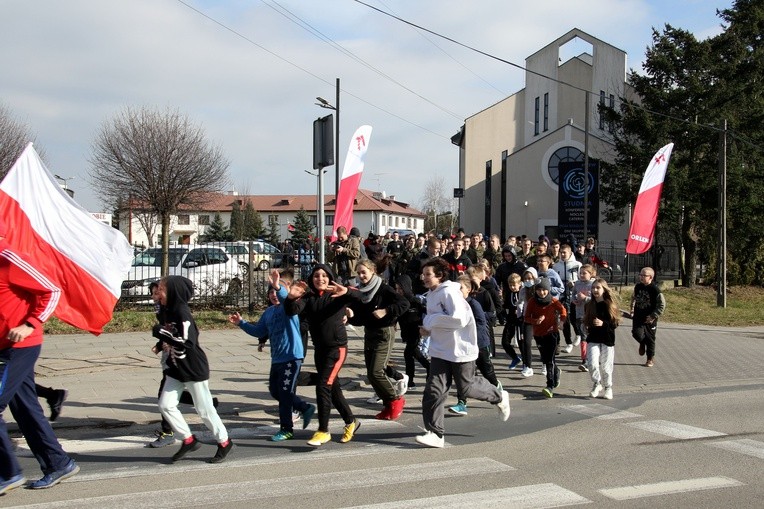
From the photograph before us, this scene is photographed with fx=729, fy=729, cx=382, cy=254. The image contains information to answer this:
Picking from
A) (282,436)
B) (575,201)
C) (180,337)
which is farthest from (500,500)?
(575,201)

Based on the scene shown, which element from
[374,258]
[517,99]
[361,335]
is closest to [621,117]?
[517,99]

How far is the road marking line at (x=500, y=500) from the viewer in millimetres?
4910

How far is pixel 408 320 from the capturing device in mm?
9023

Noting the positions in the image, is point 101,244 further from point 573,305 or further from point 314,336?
point 573,305

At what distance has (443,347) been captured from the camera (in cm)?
673

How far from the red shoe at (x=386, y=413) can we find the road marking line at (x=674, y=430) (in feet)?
8.04

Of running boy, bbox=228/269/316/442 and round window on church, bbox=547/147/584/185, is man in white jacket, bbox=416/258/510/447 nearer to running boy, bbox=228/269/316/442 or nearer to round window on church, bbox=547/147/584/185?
running boy, bbox=228/269/316/442

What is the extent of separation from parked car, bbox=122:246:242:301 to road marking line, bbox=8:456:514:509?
10572 mm

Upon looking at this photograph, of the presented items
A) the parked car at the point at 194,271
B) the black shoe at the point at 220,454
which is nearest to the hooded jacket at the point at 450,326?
the black shoe at the point at 220,454

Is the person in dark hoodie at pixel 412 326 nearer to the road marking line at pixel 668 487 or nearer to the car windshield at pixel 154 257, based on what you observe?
the road marking line at pixel 668 487

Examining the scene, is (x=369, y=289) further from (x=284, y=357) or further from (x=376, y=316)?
(x=284, y=357)

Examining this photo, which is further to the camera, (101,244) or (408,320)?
(408,320)

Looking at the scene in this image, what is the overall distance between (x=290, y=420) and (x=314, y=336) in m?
0.84

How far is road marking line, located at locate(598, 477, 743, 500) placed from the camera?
5.16m
